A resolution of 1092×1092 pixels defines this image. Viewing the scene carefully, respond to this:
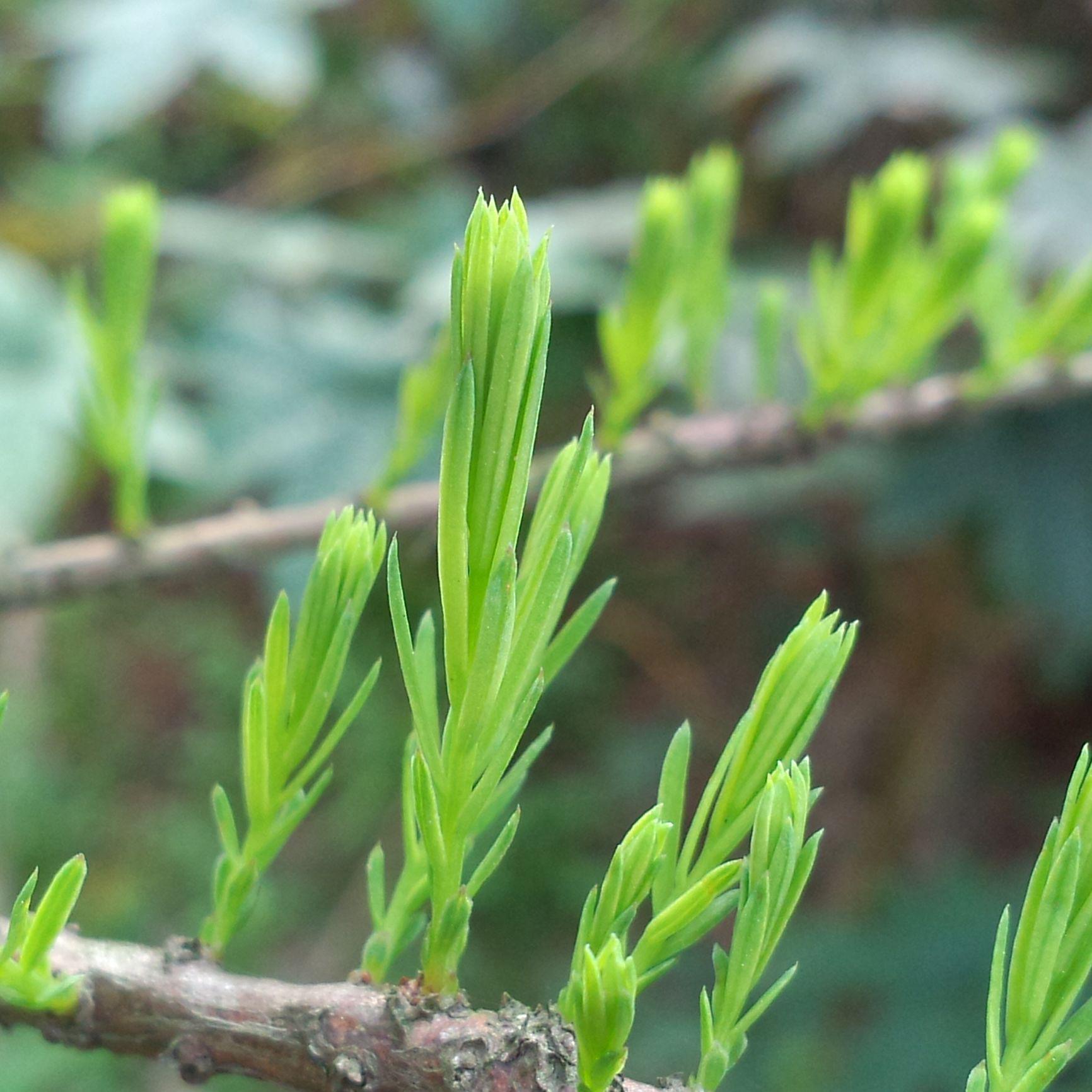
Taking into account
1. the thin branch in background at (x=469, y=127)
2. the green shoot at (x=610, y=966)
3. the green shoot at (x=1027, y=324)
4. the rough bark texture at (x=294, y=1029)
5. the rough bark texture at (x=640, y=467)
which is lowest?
the rough bark texture at (x=294, y=1029)

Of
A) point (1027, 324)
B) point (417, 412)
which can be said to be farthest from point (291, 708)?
point (1027, 324)

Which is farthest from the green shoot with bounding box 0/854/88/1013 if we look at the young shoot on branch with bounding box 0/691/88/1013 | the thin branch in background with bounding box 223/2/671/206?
the thin branch in background with bounding box 223/2/671/206

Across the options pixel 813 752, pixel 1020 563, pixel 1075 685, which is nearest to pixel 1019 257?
pixel 1020 563

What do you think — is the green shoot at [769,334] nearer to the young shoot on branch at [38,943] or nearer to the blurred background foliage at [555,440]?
the blurred background foliage at [555,440]

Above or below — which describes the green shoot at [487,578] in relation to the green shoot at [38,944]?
above

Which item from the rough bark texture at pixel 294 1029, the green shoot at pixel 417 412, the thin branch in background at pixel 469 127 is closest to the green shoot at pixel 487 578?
the rough bark texture at pixel 294 1029

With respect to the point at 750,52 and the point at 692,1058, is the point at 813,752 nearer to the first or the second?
the point at 692,1058
